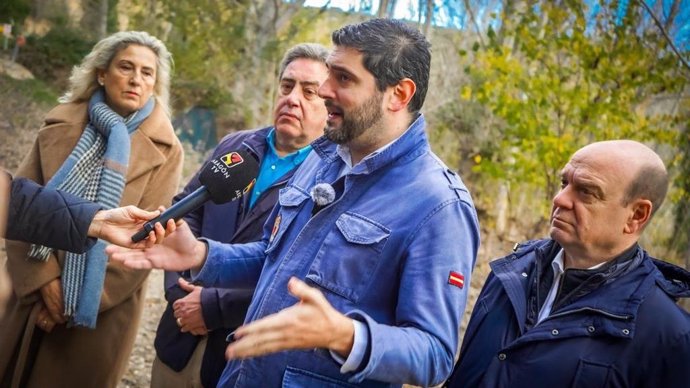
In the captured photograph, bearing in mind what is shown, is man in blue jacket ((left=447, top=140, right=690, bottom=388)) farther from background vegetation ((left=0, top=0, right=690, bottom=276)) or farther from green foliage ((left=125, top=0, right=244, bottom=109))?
green foliage ((left=125, top=0, right=244, bottom=109))

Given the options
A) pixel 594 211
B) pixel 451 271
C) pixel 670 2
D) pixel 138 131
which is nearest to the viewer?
pixel 451 271

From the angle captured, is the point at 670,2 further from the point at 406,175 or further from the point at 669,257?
the point at 406,175

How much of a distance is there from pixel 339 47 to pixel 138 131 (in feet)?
6.50

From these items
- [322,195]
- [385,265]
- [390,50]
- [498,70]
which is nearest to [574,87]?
[498,70]

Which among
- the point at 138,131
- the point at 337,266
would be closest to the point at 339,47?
the point at 337,266

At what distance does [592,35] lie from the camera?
25.2 ft

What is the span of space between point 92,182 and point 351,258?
85.6 inches

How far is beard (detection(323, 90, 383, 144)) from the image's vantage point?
7.98 ft

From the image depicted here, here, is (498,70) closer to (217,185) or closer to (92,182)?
(92,182)

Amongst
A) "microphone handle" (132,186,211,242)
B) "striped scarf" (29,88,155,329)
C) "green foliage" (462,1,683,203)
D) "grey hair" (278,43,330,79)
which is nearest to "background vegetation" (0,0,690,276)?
"green foliage" (462,1,683,203)

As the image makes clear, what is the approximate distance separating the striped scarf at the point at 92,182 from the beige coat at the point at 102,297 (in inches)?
3.5

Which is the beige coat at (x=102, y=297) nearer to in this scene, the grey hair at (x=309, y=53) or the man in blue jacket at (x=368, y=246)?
the grey hair at (x=309, y=53)

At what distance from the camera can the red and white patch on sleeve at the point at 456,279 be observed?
214cm

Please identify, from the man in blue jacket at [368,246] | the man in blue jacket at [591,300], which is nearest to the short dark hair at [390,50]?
the man in blue jacket at [368,246]
